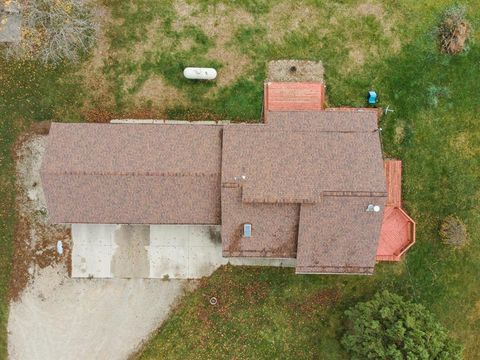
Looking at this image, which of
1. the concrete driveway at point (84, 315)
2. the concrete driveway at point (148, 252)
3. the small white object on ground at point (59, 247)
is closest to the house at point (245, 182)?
the concrete driveway at point (148, 252)

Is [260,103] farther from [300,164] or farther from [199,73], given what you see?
[300,164]

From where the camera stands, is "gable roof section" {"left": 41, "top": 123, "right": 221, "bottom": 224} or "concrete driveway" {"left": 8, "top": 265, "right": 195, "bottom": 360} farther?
"concrete driveway" {"left": 8, "top": 265, "right": 195, "bottom": 360}

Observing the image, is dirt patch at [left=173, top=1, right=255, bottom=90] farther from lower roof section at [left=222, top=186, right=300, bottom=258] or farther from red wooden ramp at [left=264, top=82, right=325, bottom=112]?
lower roof section at [left=222, top=186, right=300, bottom=258]

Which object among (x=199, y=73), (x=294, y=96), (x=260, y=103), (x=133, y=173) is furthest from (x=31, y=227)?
(x=294, y=96)

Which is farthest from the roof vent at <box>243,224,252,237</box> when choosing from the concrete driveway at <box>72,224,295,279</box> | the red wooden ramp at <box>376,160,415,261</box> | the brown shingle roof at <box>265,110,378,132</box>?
the red wooden ramp at <box>376,160,415,261</box>

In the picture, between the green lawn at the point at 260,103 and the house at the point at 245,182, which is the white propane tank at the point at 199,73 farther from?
the house at the point at 245,182

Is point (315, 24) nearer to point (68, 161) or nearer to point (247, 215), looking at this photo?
point (247, 215)

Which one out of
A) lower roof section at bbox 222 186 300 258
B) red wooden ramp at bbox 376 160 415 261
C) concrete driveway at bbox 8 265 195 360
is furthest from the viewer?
concrete driveway at bbox 8 265 195 360
